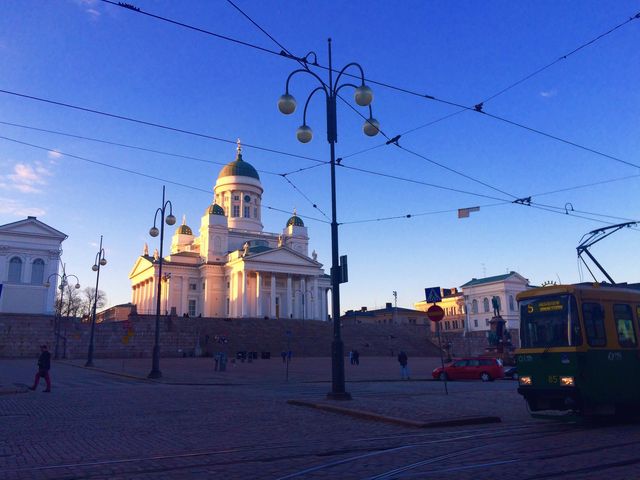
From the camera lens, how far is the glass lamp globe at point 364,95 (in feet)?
46.8

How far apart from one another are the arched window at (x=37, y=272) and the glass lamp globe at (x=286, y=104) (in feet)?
192

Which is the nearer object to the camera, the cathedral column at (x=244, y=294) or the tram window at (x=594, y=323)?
the tram window at (x=594, y=323)

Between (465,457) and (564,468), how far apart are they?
4.29ft

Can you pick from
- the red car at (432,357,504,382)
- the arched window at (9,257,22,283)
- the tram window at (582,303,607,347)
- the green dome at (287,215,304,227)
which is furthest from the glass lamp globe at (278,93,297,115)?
the green dome at (287,215,304,227)

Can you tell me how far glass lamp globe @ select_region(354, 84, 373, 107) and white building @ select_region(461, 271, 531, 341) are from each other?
83873 mm

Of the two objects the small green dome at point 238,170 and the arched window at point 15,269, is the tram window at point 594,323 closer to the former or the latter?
the arched window at point 15,269

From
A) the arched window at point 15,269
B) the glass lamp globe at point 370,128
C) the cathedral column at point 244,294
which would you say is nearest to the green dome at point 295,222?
the cathedral column at point 244,294

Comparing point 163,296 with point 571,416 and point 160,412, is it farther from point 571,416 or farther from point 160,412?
point 571,416

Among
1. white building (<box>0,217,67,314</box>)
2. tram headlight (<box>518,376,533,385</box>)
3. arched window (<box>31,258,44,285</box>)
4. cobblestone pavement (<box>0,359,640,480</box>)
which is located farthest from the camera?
arched window (<box>31,258,44,285</box>)

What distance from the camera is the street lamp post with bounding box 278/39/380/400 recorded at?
47.8 feet

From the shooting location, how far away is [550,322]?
11133 millimetres

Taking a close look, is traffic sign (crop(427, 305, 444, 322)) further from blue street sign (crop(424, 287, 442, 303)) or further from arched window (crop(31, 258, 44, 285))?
arched window (crop(31, 258, 44, 285))

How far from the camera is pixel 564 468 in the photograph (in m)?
6.84

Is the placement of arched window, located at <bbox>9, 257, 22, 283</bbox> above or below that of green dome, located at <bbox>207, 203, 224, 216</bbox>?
below
